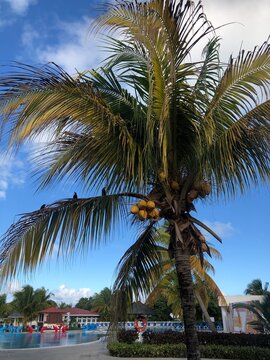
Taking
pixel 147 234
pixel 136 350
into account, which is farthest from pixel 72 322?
pixel 147 234

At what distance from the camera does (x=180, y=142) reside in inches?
218

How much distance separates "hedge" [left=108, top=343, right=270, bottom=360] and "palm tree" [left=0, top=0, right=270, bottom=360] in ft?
36.8

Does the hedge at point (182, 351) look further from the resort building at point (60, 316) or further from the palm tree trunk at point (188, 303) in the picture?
the resort building at point (60, 316)

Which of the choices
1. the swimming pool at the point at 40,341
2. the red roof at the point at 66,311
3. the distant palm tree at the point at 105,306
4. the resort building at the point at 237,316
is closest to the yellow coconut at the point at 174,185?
the distant palm tree at the point at 105,306

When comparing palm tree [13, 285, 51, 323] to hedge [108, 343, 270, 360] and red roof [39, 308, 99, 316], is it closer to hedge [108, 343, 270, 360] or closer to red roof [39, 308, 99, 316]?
red roof [39, 308, 99, 316]

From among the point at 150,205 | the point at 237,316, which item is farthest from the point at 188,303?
the point at 237,316

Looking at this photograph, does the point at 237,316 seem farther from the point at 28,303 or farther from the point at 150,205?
the point at 28,303

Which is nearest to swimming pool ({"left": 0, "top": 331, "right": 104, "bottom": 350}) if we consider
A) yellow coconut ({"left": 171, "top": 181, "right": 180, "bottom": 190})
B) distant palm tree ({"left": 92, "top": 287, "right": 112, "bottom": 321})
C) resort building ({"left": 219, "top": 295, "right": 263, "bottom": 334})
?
distant palm tree ({"left": 92, "top": 287, "right": 112, "bottom": 321})

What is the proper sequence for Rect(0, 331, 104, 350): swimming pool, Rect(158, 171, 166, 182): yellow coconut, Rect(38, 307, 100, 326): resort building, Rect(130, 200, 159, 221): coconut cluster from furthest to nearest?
Rect(38, 307, 100, 326): resort building, Rect(0, 331, 104, 350): swimming pool, Rect(158, 171, 166, 182): yellow coconut, Rect(130, 200, 159, 221): coconut cluster

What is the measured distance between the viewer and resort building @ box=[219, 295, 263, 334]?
22031mm

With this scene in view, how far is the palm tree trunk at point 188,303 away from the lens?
470 centimetres

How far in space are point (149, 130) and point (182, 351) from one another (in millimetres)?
13440

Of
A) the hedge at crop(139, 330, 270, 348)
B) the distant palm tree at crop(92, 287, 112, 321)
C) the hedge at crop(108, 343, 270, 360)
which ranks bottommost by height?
the hedge at crop(108, 343, 270, 360)

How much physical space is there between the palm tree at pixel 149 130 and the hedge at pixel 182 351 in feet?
Answer: 36.8
